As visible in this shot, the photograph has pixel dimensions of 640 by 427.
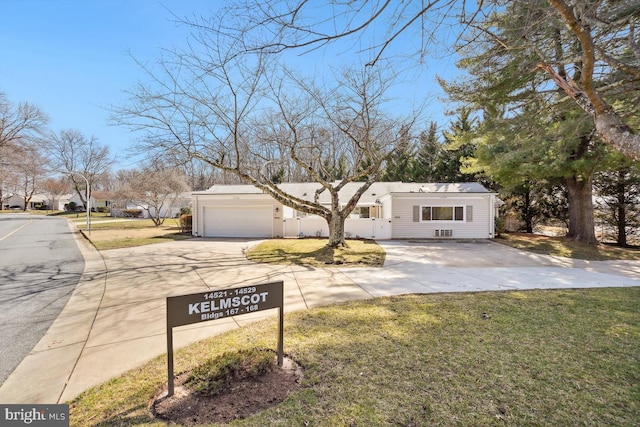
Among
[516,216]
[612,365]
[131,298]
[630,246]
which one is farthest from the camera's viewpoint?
[516,216]

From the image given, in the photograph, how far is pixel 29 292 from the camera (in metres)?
5.96

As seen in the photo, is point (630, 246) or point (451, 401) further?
point (630, 246)

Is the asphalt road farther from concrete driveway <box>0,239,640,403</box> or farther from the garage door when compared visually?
the garage door

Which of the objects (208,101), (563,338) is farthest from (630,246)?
(208,101)

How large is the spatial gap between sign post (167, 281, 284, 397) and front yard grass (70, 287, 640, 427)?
22.5 inches

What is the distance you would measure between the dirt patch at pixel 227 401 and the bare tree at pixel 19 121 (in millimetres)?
26637

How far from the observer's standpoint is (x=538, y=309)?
4.82m

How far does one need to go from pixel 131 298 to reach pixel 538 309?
747cm

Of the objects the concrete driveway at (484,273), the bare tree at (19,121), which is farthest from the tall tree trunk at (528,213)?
the bare tree at (19,121)

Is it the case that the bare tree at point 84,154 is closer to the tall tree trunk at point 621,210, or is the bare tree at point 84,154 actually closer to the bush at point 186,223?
the bush at point 186,223

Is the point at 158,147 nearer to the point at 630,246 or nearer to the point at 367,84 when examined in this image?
the point at 367,84

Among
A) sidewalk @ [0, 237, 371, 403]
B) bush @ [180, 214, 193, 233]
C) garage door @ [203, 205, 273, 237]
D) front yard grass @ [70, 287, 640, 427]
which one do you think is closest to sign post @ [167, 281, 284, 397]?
front yard grass @ [70, 287, 640, 427]

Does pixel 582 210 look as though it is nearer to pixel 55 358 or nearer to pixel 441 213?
pixel 441 213

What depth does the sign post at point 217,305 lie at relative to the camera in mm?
2475
